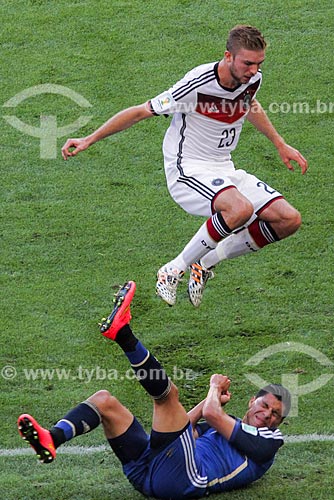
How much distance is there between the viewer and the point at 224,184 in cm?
850

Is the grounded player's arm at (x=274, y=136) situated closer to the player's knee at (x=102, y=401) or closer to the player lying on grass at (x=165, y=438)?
the player lying on grass at (x=165, y=438)

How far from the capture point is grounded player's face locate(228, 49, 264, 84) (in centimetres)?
806

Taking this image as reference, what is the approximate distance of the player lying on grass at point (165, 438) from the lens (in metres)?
7.98

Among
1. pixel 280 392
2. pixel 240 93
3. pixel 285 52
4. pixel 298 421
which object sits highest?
pixel 240 93

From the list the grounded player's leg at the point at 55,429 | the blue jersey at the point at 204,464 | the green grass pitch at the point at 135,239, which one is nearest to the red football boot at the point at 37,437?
the grounded player's leg at the point at 55,429

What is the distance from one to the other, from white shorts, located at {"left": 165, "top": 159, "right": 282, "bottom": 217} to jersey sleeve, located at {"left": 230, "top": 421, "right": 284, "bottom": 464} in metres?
1.64

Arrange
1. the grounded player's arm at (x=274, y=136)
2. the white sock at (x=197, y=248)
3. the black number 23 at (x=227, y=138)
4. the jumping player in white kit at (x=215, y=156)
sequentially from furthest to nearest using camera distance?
the grounded player's arm at (x=274, y=136)
the black number 23 at (x=227, y=138)
the white sock at (x=197, y=248)
the jumping player in white kit at (x=215, y=156)

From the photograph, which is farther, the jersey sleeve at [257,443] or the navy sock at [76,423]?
the jersey sleeve at [257,443]

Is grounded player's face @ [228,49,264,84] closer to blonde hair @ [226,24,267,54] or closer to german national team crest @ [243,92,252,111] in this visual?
blonde hair @ [226,24,267,54]

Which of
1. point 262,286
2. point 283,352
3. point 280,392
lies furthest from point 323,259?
point 280,392

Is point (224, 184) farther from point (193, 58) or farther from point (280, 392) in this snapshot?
point (193, 58)

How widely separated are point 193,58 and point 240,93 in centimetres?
593

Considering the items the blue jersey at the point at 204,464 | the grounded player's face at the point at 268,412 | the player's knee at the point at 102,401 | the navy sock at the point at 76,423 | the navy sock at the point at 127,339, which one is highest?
the navy sock at the point at 127,339

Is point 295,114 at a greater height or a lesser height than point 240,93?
lesser
